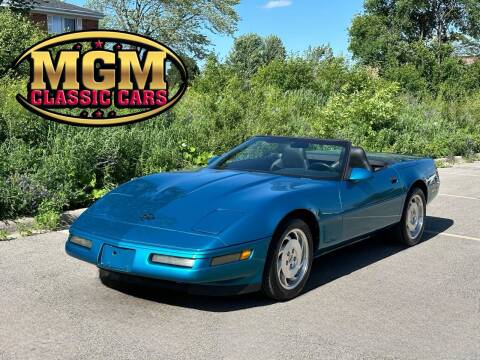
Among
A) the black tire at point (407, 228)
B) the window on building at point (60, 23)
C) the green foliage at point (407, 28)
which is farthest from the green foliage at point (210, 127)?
the window on building at point (60, 23)

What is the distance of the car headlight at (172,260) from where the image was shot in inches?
161

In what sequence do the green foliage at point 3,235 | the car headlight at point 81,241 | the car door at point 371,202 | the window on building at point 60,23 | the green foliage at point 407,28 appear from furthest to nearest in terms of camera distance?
1. the green foliage at point 407,28
2. the window on building at point 60,23
3. the green foliage at point 3,235
4. the car door at point 371,202
5. the car headlight at point 81,241

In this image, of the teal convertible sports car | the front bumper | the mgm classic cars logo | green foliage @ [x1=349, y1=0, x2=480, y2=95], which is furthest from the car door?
green foliage @ [x1=349, y1=0, x2=480, y2=95]

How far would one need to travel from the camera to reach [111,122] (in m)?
10.3

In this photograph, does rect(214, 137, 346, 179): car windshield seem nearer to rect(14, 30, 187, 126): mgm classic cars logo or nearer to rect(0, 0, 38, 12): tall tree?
rect(14, 30, 187, 126): mgm classic cars logo

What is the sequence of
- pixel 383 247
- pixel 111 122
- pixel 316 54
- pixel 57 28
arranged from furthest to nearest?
pixel 57 28
pixel 316 54
pixel 111 122
pixel 383 247

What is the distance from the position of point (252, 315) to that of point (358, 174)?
6.01 feet

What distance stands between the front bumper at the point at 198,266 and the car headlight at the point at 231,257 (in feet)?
0.07

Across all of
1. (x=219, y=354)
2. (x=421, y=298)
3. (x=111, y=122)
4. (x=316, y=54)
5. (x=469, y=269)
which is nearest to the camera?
(x=219, y=354)

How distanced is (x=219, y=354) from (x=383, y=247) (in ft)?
11.5

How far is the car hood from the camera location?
4316mm

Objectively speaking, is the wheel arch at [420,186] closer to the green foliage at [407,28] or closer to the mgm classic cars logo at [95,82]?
the mgm classic cars logo at [95,82]

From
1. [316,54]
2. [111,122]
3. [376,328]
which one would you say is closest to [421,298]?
[376,328]

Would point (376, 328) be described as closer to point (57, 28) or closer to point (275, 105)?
point (275, 105)
